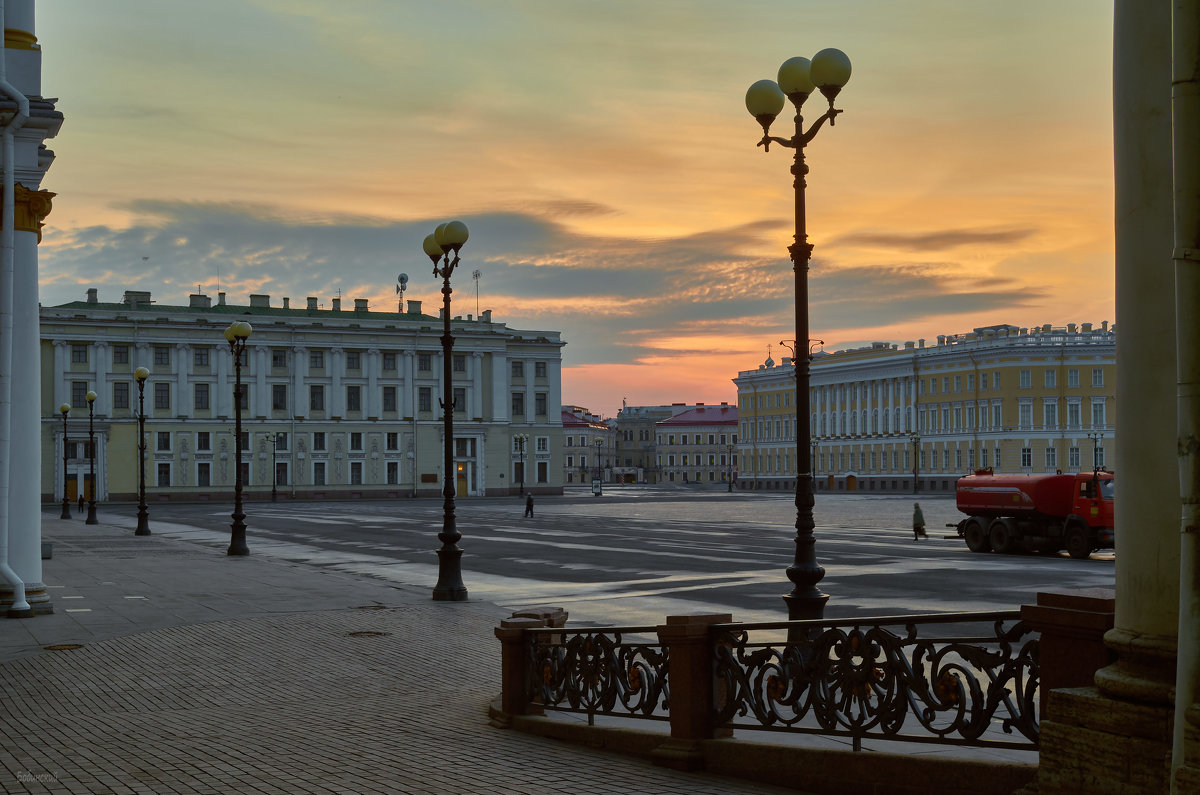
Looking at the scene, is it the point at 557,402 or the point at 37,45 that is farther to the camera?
the point at 557,402

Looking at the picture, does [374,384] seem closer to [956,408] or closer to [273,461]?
[273,461]

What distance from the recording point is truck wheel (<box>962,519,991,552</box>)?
112 feet

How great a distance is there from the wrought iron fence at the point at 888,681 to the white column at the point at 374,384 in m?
106

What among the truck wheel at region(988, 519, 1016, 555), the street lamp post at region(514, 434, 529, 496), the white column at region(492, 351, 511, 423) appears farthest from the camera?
the street lamp post at region(514, 434, 529, 496)

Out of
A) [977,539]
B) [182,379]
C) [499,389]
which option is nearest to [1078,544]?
[977,539]

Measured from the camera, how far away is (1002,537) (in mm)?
33375

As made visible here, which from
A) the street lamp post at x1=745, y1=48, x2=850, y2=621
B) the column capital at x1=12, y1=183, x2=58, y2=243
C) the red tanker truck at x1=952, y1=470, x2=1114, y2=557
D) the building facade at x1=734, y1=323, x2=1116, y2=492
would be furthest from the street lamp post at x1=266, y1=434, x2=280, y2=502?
the street lamp post at x1=745, y1=48, x2=850, y2=621

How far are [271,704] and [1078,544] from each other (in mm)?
25734

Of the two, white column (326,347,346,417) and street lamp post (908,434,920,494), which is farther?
street lamp post (908,434,920,494)

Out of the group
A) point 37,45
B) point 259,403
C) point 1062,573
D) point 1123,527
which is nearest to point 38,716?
point 1123,527

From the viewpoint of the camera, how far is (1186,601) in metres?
4.72

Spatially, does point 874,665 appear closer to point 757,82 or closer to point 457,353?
point 757,82

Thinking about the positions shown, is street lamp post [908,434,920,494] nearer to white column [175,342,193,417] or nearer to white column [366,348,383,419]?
white column [366,348,383,419]

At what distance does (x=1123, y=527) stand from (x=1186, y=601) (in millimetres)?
692
